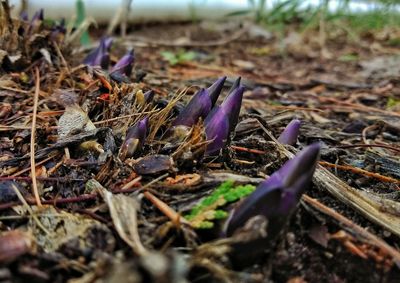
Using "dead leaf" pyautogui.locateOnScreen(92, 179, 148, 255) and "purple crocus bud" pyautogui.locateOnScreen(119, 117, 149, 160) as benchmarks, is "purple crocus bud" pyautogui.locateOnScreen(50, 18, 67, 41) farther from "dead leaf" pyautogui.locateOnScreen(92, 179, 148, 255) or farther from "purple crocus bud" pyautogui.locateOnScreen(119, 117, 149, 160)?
"dead leaf" pyautogui.locateOnScreen(92, 179, 148, 255)

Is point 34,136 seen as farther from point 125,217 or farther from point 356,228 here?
point 356,228

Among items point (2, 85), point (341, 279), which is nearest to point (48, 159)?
point (2, 85)

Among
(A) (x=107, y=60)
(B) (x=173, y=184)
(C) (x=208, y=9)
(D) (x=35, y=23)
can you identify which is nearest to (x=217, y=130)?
(B) (x=173, y=184)

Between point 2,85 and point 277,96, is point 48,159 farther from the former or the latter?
point 277,96

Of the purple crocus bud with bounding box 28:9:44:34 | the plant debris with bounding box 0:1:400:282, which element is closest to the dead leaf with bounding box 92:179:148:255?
the plant debris with bounding box 0:1:400:282

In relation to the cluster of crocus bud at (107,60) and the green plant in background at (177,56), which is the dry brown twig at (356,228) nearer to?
the cluster of crocus bud at (107,60)

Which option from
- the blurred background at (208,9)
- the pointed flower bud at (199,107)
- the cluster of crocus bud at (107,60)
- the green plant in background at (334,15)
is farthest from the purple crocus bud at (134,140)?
the green plant in background at (334,15)
